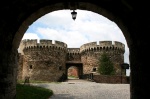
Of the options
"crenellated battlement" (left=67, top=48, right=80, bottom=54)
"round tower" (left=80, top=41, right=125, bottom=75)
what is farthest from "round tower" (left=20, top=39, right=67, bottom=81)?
"round tower" (left=80, top=41, right=125, bottom=75)

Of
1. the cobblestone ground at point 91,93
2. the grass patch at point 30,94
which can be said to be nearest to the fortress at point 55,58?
the cobblestone ground at point 91,93

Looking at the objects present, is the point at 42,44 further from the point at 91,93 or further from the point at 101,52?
the point at 91,93

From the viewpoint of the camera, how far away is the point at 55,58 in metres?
33.9

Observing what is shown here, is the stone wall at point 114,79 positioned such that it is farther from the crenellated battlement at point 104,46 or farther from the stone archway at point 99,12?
the stone archway at point 99,12

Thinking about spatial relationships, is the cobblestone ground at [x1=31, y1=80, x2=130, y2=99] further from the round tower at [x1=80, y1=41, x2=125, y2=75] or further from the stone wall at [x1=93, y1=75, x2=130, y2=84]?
the round tower at [x1=80, y1=41, x2=125, y2=75]

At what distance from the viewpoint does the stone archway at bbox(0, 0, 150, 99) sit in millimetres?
5875

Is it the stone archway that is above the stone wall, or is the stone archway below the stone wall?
above

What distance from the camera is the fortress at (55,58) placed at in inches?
1309

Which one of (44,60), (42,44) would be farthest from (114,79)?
(42,44)

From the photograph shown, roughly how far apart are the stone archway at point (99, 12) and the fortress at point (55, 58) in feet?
86.4

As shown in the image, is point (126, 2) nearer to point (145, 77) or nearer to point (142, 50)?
point (142, 50)

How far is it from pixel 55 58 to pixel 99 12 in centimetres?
2715

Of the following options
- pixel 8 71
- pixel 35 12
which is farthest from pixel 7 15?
pixel 8 71

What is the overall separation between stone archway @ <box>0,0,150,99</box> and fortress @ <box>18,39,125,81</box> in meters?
26.3
